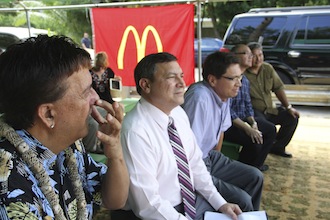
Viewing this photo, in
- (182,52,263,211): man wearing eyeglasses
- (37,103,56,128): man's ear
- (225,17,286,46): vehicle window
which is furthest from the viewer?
(225,17,286,46): vehicle window

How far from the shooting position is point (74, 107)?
3.29 feet

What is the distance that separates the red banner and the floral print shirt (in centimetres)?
341

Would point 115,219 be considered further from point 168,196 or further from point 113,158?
point 113,158

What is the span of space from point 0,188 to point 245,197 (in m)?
1.49

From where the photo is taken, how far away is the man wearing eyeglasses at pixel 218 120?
86.3 inches

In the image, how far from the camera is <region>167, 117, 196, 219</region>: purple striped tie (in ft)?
5.47

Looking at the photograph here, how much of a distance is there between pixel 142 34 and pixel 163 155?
3328 mm

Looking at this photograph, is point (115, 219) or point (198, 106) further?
point (198, 106)

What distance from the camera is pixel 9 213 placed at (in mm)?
836

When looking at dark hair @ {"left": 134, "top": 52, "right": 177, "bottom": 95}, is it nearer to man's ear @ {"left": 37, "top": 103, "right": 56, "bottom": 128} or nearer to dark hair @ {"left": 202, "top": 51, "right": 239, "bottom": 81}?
dark hair @ {"left": 202, "top": 51, "right": 239, "bottom": 81}

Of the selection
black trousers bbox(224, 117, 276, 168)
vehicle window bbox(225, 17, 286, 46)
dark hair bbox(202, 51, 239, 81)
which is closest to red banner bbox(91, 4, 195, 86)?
black trousers bbox(224, 117, 276, 168)

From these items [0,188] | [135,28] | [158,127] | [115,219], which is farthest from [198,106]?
[135,28]

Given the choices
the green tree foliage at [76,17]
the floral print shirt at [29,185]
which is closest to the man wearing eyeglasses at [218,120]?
the floral print shirt at [29,185]

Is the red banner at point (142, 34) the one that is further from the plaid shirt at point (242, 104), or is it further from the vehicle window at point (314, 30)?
the vehicle window at point (314, 30)
